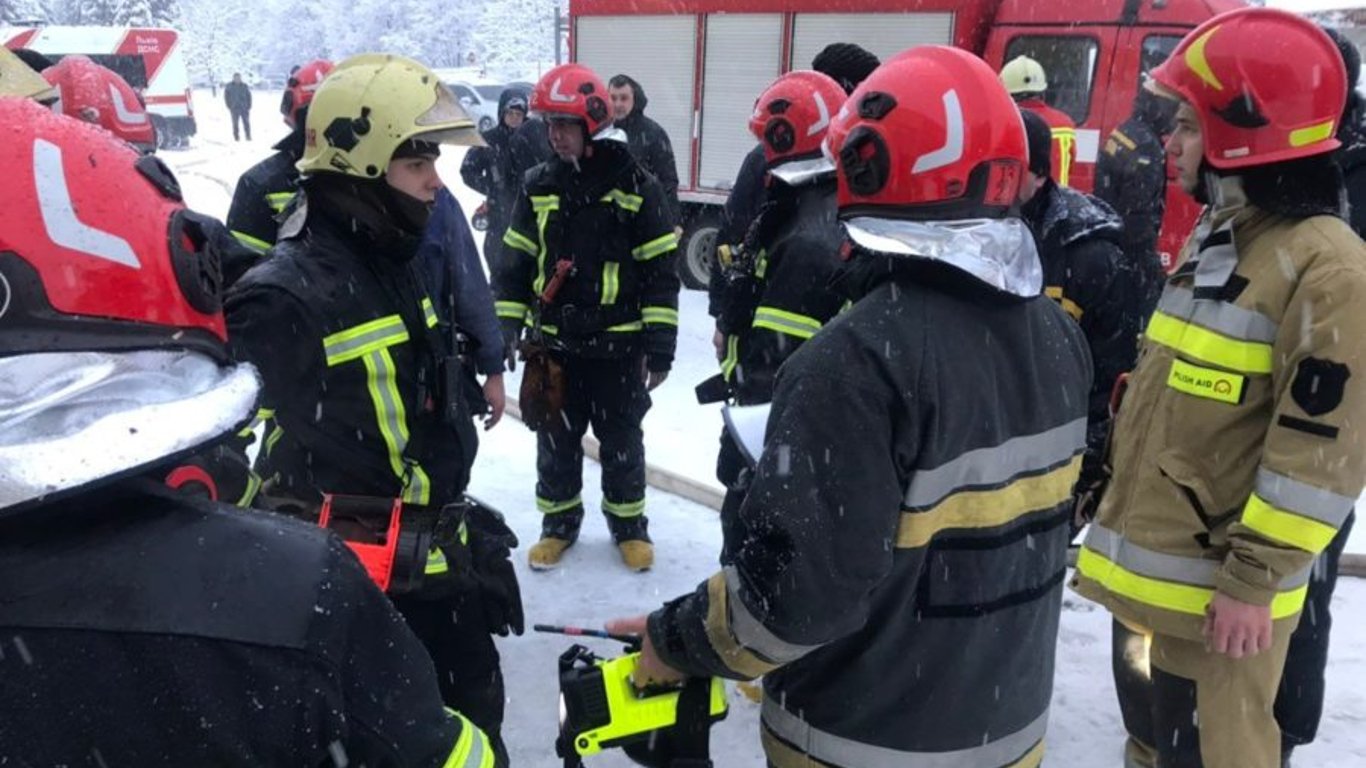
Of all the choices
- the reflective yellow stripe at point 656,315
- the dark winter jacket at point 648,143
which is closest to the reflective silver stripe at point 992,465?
the reflective yellow stripe at point 656,315

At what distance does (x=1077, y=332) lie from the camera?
1835 millimetres

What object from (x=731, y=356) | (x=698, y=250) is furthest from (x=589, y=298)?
(x=698, y=250)

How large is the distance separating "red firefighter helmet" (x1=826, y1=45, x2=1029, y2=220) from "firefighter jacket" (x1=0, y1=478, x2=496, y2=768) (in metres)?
1.06

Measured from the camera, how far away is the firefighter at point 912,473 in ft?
4.96

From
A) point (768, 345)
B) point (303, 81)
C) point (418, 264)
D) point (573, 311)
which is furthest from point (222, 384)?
point (303, 81)

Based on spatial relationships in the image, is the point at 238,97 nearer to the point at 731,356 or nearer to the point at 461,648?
the point at 731,356

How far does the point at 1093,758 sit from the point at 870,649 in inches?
76.5

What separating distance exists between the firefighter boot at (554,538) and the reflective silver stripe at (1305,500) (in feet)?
10.0

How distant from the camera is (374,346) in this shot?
2.35 metres

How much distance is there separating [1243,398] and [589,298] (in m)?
2.71

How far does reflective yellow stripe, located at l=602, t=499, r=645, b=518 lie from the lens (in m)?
4.45

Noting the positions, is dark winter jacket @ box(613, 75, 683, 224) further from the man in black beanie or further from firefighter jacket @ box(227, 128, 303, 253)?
firefighter jacket @ box(227, 128, 303, 253)

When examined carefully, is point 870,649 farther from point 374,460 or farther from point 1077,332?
point 374,460

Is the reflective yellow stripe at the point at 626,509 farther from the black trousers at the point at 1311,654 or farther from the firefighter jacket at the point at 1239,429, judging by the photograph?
the black trousers at the point at 1311,654
